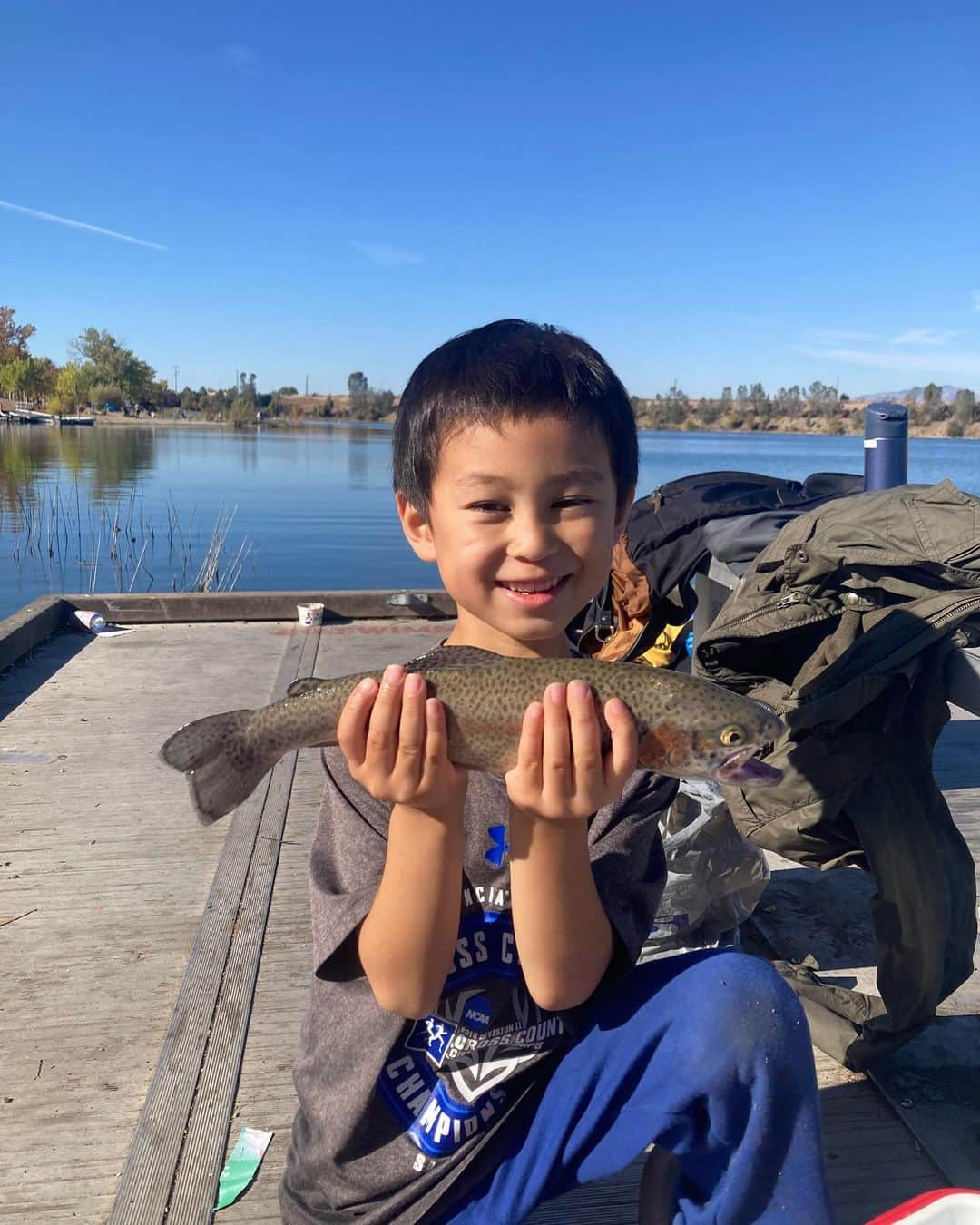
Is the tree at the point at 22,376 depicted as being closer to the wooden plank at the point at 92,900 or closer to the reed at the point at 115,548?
the reed at the point at 115,548

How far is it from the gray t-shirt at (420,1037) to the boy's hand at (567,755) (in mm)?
372

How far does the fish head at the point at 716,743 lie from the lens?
202 cm

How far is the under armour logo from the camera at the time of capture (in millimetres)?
2105

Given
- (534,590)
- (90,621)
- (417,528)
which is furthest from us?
(90,621)

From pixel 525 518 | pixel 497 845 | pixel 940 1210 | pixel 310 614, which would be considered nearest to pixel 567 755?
pixel 497 845

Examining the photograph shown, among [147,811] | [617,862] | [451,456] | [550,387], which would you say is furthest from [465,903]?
[147,811]

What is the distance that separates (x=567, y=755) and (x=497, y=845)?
0.46m

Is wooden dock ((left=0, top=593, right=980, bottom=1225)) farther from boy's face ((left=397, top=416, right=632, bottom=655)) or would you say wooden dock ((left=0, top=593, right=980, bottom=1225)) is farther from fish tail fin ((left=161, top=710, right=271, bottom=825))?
boy's face ((left=397, top=416, right=632, bottom=655))

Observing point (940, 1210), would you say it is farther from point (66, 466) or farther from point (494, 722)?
point (66, 466)

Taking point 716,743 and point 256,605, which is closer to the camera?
point 716,743

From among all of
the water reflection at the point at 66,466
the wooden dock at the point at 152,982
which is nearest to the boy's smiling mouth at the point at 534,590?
the wooden dock at the point at 152,982

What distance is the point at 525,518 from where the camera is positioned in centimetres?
207

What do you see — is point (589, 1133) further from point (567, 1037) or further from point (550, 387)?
point (550, 387)

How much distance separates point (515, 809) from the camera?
1.88 m
